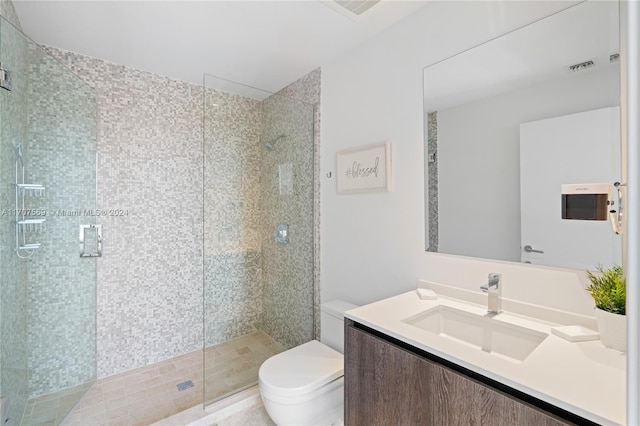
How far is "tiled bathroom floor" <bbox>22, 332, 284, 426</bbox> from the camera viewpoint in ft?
6.12

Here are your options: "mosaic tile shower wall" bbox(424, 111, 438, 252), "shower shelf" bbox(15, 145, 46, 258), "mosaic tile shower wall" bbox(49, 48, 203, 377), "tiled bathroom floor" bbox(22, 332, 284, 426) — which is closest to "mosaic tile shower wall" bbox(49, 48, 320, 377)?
"mosaic tile shower wall" bbox(49, 48, 203, 377)

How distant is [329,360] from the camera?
1.78 metres

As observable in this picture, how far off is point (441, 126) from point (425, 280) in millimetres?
855

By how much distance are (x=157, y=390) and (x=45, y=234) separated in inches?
51.2

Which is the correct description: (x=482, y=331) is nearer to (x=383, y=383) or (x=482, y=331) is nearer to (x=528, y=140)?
(x=383, y=383)

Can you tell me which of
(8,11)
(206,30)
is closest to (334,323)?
(206,30)

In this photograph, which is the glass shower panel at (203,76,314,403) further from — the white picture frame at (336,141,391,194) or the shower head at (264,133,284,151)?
the white picture frame at (336,141,391,194)

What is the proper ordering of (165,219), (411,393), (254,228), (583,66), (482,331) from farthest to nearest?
(165,219) → (254,228) → (482,331) → (583,66) → (411,393)

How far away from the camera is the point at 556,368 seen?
0.88 meters

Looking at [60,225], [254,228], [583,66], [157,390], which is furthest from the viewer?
[254,228]

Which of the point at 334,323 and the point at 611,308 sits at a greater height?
the point at 611,308

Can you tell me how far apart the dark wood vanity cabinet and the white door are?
2.36ft

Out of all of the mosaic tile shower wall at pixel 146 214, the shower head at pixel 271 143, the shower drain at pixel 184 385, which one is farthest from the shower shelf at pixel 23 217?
the shower head at pixel 271 143

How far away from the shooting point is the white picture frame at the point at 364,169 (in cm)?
188
